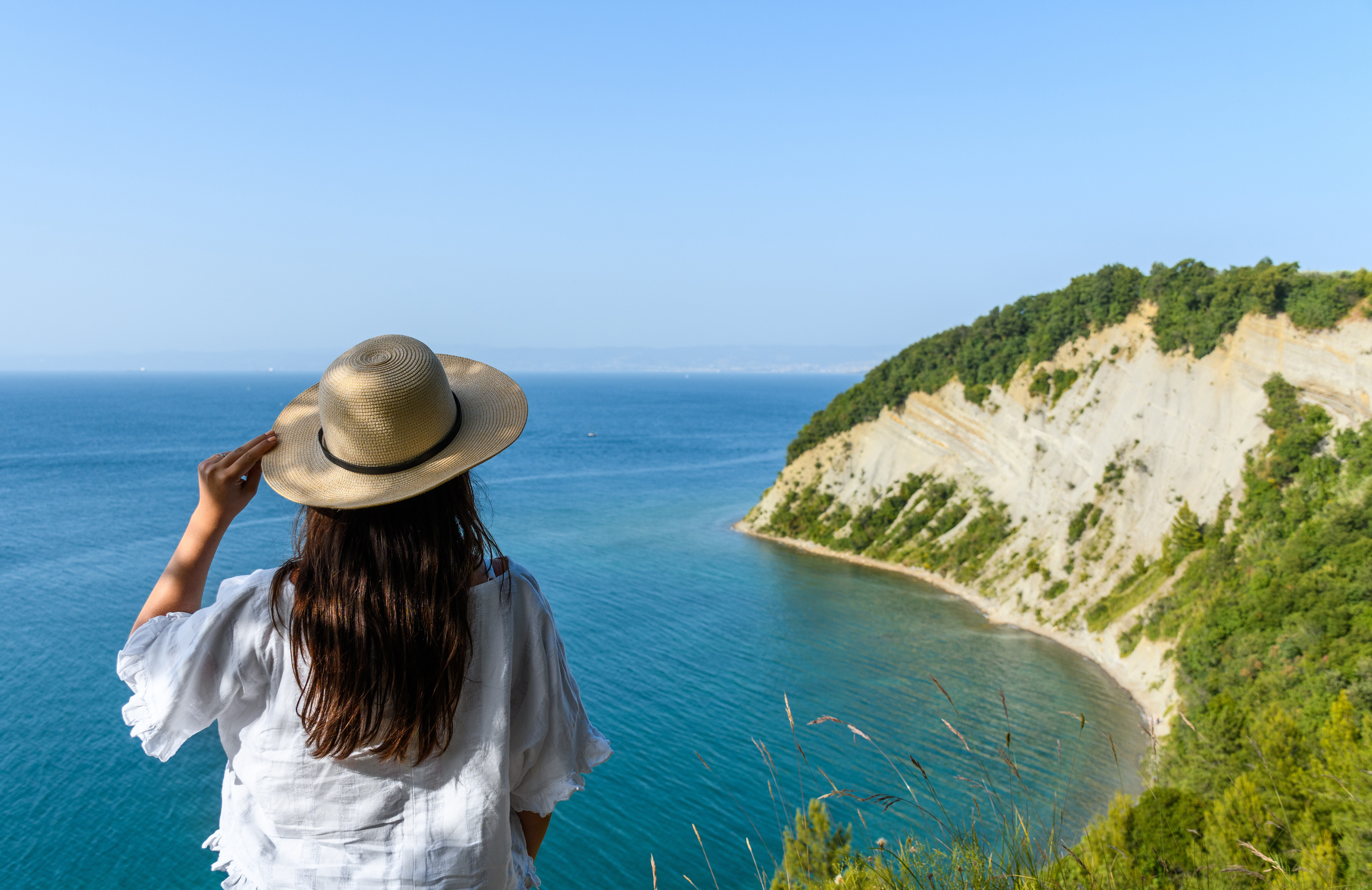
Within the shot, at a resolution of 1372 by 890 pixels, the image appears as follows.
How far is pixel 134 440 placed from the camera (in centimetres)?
9025

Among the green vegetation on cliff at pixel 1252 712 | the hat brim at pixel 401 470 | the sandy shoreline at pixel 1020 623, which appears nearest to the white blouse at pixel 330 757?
the hat brim at pixel 401 470

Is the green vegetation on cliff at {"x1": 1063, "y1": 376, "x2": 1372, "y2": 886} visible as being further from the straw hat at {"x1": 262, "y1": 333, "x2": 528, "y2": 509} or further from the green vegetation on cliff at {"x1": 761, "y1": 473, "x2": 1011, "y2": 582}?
the green vegetation on cliff at {"x1": 761, "y1": 473, "x2": 1011, "y2": 582}

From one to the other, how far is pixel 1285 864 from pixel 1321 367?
86.7 ft

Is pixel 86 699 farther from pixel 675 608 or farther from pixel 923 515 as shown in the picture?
pixel 923 515

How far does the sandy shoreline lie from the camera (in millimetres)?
25875

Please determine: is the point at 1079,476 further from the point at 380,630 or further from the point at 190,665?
the point at 190,665

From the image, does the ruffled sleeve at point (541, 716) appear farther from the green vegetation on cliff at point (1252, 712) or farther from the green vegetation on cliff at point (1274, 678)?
the green vegetation on cliff at point (1274, 678)

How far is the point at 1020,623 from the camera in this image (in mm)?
34562

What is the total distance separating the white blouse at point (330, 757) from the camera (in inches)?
77.1

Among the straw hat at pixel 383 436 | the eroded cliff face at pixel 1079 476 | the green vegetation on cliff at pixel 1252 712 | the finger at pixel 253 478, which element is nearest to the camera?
the straw hat at pixel 383 436

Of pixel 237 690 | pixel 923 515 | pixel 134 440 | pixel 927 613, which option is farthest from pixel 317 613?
pixel 134 440

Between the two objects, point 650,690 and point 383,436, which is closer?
point 383,436

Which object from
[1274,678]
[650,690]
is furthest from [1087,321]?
[650,690]

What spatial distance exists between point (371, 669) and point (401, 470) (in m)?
0.48
